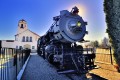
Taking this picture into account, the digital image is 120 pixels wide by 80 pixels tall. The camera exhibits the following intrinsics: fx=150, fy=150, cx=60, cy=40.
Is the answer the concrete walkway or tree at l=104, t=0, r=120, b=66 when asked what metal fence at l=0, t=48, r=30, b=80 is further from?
tree at l=104, t=0, r=120, b=66

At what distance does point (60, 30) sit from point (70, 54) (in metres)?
1.53

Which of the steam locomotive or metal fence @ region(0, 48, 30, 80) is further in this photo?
the steam locomotive

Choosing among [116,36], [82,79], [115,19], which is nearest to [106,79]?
[82,79]

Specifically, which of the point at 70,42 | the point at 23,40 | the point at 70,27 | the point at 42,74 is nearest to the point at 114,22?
the point at 70,27

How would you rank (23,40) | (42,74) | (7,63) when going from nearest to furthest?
(7,63), (42,74), (23,40)

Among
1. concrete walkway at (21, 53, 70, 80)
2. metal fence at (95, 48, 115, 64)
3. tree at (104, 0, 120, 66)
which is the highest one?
tree at (104, 0, 120, 66)

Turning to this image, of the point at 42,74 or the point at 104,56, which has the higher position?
the point at 104,56

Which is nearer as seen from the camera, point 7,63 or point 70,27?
point 7,63

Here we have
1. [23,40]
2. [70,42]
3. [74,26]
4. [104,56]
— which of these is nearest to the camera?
[74,26]

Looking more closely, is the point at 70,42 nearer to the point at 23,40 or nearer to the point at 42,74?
the point at 42,74

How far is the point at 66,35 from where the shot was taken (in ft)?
28.9

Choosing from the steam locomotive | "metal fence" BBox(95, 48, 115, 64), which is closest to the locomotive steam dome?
the steam locomotive

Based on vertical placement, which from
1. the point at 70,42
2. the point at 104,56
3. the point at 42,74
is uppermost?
the point at 70,42

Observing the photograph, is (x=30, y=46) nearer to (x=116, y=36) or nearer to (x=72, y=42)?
(x=72, y=42)
